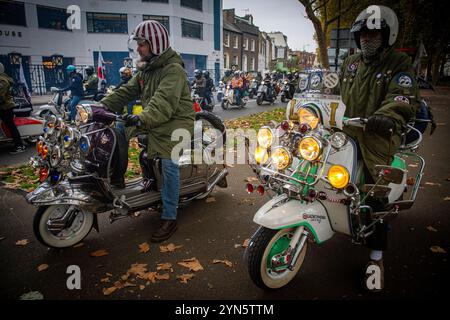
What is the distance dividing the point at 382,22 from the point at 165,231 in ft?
9.70

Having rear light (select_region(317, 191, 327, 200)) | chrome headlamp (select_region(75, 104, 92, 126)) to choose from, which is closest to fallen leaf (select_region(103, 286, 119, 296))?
chrome headlamp (select_region(75, 104, 92, 126))

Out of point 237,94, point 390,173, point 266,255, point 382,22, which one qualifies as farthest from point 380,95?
point 237,94

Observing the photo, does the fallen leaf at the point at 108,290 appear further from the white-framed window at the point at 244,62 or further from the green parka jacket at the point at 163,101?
the white-framed window at the point at 244,62

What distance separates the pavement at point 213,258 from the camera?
2.67 metres

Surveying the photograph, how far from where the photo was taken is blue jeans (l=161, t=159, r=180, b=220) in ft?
11.5

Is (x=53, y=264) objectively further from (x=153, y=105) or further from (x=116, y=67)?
(x=116, y=67)

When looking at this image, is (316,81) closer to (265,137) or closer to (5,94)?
(265,137)

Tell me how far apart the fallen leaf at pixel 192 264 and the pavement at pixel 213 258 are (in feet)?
0.15

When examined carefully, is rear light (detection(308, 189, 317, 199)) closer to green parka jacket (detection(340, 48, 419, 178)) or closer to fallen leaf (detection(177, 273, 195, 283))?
green parka jacket (detection(340, 48, 419, 178))

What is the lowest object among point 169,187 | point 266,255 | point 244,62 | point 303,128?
point 266,255

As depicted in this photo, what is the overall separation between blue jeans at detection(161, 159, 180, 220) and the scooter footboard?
1.38 metres

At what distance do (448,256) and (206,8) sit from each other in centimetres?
3862

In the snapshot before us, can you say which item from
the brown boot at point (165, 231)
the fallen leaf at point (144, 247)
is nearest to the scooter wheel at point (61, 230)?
the fallen leaf at point (144, 247)

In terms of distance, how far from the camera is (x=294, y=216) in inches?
92.4
